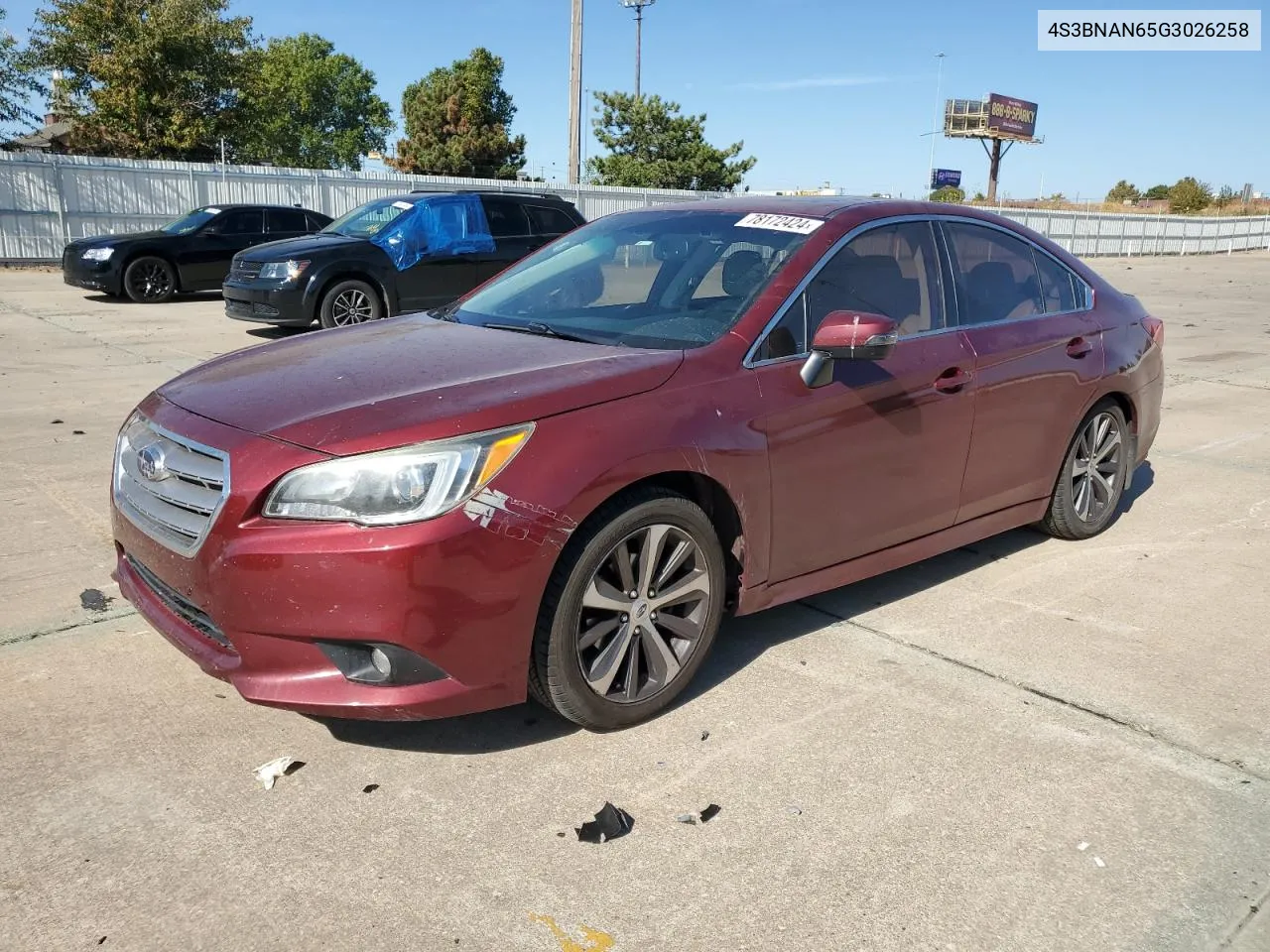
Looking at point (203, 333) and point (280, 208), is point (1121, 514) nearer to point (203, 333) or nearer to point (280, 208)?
point (203, 333)

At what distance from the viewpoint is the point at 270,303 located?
37.9 ft

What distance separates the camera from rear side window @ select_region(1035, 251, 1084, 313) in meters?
5.03

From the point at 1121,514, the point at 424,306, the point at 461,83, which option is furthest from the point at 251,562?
the point at 461,83

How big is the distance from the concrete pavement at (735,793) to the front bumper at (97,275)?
11779 mm

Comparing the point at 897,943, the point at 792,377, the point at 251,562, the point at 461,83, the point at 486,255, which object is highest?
the point at 461,83

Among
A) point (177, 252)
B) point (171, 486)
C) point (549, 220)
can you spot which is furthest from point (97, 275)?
point (171, 486)

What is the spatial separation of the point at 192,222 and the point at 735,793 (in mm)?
15713

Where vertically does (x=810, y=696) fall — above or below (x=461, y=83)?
below

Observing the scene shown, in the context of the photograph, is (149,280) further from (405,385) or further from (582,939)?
(582,939)

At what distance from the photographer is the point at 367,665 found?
293 centimetres

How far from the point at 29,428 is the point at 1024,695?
657 cm

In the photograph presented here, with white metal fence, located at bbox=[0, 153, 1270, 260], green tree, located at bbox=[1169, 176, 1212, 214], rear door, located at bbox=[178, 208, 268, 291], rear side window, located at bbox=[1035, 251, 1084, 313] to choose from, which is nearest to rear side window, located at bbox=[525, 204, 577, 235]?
white metal fence, located at bbox=[0, 153, 1270, 260]

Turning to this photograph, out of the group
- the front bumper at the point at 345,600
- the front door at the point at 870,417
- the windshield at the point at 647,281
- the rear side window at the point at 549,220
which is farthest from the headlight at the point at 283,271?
the front bumper at the point at 345,600

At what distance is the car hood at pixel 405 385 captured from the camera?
297 centimetres
